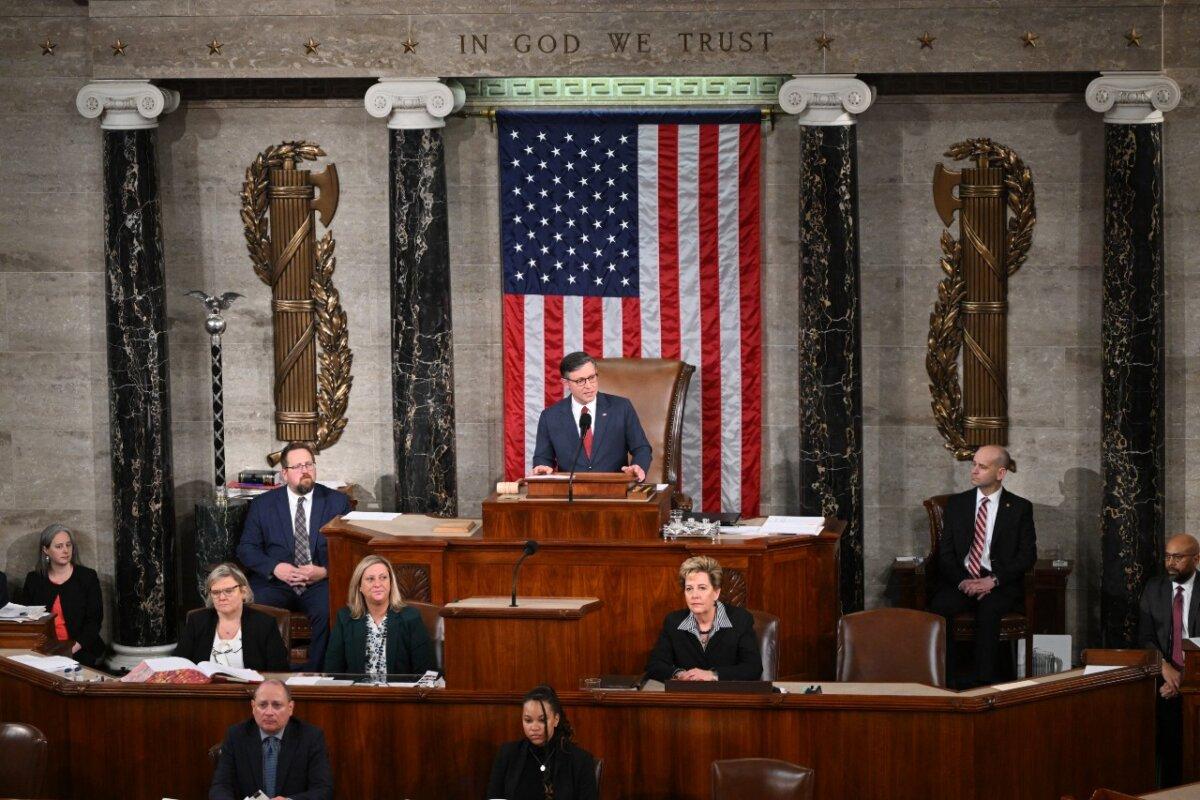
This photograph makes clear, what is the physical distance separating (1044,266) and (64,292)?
7231mm

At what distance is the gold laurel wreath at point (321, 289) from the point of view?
1263cm

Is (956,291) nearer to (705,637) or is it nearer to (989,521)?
(989,521)

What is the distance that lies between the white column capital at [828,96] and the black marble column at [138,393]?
179 inches

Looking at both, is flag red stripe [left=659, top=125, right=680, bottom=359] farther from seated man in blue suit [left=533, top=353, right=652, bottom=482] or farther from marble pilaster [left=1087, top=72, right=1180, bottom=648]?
marble pilaster [left=1087, top=72, right=1180, bottom=648]

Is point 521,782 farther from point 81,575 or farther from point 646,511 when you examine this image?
point 81,575

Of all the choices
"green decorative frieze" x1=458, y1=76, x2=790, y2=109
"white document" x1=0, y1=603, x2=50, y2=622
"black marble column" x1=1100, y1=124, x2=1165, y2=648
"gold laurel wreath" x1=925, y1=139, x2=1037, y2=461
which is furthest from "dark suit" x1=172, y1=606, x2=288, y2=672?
"black marble column" x1=1100, y1=124, x2=1165, y2=648

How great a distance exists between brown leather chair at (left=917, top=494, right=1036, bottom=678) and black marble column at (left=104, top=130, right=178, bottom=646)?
5.42 metres

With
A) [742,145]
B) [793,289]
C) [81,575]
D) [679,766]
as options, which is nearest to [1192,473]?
[793,289]

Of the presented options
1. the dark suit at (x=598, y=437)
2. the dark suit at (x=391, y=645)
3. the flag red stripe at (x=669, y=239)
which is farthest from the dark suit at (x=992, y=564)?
the dark suit at (x=391, y=645)

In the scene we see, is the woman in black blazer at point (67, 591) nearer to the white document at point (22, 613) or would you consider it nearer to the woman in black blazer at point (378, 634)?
the white document at point (22, 613)

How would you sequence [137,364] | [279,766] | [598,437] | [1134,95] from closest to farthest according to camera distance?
[279,766] → [598,437] → [1134,95] → [137,364]

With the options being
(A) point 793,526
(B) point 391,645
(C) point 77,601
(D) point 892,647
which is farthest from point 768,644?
(C) point 77,601

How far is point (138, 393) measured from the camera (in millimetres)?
12227

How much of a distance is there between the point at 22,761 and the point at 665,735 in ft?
9.63
